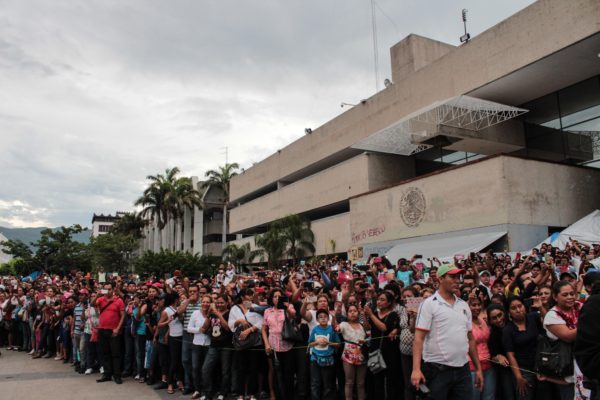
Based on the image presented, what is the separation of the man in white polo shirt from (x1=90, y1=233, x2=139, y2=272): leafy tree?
49657 mm

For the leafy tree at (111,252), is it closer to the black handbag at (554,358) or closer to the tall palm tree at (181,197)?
the tall palm tree at (181,197)

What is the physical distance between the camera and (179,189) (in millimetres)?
56625

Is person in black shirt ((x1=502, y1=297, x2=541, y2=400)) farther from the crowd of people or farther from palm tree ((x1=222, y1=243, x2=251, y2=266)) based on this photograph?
palm tree ((x1=222, y1=243, x2=251, y2=266))

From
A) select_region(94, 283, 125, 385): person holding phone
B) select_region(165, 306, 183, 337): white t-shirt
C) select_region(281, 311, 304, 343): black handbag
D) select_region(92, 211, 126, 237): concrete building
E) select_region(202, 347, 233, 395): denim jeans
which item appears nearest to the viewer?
select_region(281, 311, 304, 343): black handbag

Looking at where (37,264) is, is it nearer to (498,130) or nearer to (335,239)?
(335,239)

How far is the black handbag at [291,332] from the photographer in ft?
24.2

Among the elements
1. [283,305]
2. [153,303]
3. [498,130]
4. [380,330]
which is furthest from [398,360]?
[498,130]

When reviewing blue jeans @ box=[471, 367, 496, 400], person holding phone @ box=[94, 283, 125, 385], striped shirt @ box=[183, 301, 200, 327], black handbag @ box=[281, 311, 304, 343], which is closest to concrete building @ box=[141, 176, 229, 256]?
person holding phone @ box=[94, 283, 125, 385]

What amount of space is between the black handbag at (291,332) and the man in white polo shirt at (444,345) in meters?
3.16

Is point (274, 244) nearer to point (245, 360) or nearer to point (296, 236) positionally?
point (296, 236)

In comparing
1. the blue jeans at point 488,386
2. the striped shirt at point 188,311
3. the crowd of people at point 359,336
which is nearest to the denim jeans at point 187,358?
the crowd of people at point 359,336

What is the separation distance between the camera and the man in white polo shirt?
4332 mm

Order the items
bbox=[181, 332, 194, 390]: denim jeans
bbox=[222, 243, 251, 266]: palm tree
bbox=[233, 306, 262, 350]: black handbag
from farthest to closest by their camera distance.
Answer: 1. bbox=[222, 243, 251, 266]: palm tree
2. bbox=[181, 332, 194, 390]: denim jeans
3. bbox=[233, 306, 262, 350]: black handbag

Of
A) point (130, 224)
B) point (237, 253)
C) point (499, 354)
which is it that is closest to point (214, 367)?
point (499, 354)
